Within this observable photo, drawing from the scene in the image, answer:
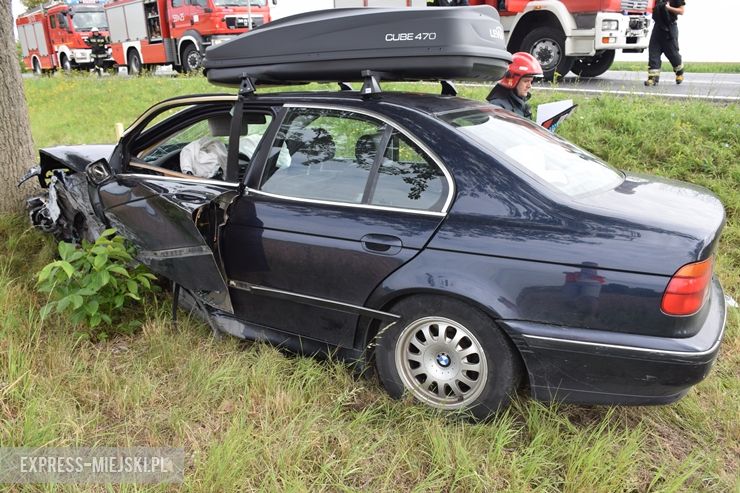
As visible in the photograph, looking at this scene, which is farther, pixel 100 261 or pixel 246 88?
pixel 246 88

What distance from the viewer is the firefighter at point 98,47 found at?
73.2ft

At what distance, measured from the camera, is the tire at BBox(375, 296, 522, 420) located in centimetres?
252

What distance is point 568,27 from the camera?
9.05 metres

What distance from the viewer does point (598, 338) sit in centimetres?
231

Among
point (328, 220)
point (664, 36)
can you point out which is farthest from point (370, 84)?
point (664, 36)

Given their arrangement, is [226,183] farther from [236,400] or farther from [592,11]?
[592,11]

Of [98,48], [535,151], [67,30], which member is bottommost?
[535,151]

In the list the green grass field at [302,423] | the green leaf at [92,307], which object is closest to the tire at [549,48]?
the green grass field at [302,423]

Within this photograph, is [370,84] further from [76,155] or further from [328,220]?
[76,155]

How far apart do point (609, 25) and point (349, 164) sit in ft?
25.8

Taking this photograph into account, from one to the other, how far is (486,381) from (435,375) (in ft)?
0.82

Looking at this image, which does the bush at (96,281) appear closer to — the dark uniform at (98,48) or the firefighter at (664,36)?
the firefighter at (664,36)

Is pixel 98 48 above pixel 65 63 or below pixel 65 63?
above

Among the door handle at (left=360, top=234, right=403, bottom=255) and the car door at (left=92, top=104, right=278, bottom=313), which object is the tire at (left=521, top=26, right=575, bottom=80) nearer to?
the car door at (left=92, top=104, right=278, bottom=313)
